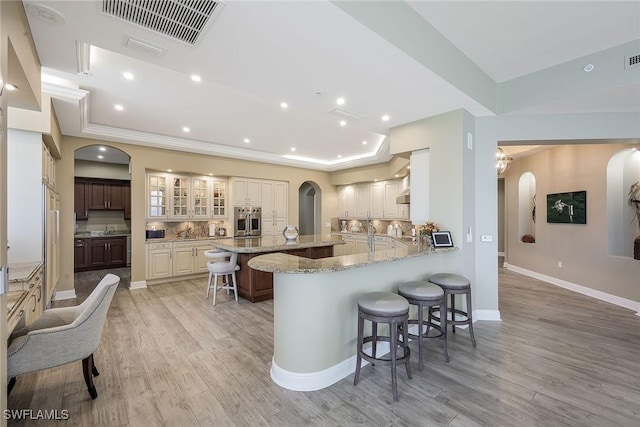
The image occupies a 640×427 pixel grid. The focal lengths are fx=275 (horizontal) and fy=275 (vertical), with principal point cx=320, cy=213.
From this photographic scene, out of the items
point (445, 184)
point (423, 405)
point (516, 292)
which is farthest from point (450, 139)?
point (516, 292)

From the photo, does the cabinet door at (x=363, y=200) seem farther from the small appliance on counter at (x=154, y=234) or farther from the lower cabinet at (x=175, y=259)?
the small appliance on counter at (x=154, y=234)

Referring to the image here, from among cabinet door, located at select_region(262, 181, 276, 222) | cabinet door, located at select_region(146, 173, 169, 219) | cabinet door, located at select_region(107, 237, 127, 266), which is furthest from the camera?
cabinet door, located at select_region(107, 237, 127, 266)

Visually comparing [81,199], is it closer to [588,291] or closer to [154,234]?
[154,234]

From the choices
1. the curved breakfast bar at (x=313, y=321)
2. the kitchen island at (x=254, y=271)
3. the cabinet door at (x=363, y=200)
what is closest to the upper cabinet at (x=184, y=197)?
the kitchen island at (x=254, y=271)

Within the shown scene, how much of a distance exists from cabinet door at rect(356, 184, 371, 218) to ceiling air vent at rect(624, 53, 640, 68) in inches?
219

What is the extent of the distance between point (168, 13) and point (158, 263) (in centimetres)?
514

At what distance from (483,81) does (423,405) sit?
11.4 feet

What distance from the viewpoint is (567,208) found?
5266mm

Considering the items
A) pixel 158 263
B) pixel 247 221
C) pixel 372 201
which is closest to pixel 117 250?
pixel 158 263

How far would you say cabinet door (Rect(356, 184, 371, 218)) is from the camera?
8028mm

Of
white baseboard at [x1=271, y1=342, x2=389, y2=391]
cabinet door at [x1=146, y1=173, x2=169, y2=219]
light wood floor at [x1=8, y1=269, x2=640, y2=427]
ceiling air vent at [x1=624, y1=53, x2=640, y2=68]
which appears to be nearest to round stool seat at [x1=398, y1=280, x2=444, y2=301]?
light wood floor at [x1=8, y1=269, x2=640, y2=427]

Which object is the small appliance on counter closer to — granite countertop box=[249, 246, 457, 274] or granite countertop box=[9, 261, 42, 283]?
granite countertop box=[9, 261, 42, 283]

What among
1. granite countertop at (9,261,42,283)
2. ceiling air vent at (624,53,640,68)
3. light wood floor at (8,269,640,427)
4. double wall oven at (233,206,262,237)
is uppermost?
ceiling air vent at (624,53,640,68)

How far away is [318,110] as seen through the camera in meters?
3.40
